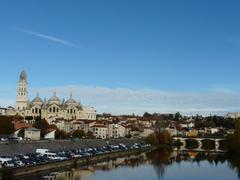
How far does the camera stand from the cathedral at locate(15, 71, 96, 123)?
8194cm

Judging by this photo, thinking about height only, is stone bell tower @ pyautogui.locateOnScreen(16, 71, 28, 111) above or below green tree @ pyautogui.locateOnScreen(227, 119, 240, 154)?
above

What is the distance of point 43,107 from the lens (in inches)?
3241

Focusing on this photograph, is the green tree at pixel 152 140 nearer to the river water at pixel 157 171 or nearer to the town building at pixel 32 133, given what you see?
the town building at pixel 32 133

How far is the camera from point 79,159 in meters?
37.1

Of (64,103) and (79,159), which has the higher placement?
(64,103)

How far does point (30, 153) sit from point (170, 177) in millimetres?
10312

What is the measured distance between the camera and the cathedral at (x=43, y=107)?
81938mm

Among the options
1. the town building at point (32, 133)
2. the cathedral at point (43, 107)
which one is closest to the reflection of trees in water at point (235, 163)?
the town building at point (32, 133)

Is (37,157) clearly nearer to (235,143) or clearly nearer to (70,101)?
(235,143)

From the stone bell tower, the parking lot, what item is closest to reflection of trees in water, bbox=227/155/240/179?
the parking lot

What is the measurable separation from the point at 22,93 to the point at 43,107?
13.7ft

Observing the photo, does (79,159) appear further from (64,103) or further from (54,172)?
(64,103)

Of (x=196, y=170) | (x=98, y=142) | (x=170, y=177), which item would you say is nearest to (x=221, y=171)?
(x=196, y=170)

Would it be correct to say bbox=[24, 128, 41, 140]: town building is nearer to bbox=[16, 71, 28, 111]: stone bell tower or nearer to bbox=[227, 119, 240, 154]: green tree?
bbox=[227, 119, 240, 154]: green tree
